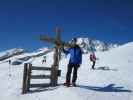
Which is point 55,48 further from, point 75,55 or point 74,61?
point 74,61

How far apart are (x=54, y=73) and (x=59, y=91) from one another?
253 cm

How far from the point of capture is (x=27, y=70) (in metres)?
14.5

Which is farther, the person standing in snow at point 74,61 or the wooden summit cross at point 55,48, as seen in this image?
the wooden summit cross at point 55,48

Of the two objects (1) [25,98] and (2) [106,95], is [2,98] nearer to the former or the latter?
(1) [25,98]

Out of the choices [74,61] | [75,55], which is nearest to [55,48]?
[75,55]

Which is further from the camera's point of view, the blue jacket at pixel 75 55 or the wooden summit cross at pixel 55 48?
the wooden summit cross at pixel 55 48

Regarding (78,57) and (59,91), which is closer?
(59,91)

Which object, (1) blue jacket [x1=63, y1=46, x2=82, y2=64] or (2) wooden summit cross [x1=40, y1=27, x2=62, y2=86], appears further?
(2) wooden summit cross [x1=40, y1=27, x2=62, y2=86]

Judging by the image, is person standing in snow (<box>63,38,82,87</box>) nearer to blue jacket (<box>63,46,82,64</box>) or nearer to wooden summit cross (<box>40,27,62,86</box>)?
blue jacket (<box>63,46,82,64</box>)

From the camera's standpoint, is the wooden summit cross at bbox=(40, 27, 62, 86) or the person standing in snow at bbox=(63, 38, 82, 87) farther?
the wooden summit cross at bbox=(40, 27, 62, 86)

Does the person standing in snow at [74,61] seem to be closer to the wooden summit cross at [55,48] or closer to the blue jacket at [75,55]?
the blue jacket at [75,55]

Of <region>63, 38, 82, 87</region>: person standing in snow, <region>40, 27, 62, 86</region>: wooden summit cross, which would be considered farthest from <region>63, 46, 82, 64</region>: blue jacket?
<region>40, 27, 62, 86</region>: wooden summit cross

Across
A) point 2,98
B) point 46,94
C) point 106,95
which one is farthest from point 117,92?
point 2,98

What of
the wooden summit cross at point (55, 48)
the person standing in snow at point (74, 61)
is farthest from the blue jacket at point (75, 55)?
the wooden summit cross at point (55, 48)
